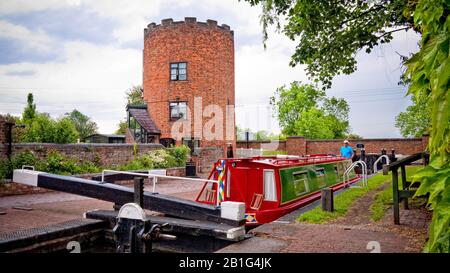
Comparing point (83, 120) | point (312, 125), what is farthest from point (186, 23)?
point (83, 120)

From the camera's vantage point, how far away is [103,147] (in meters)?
15.1

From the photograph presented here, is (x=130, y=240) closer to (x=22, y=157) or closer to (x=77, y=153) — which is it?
(x=22, y=157)

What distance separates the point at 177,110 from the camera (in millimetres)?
25359

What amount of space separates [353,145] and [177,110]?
47.5ft

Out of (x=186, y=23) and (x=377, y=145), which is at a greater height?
(x=186, y=23)

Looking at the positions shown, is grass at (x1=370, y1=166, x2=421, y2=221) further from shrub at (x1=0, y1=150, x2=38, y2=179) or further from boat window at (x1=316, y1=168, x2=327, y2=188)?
shrub at (x1=0, y1=150, x2=38, y2=179)

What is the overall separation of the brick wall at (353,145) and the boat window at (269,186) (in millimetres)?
21323

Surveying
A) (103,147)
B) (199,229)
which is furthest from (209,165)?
(199,229)

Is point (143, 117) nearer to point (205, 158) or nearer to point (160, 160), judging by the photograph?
point (205, 158)

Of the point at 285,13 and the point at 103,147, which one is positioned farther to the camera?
the point at 103,147

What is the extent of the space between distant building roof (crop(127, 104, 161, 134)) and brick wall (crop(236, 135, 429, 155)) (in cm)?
1129

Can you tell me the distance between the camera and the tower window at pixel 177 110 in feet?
82.9

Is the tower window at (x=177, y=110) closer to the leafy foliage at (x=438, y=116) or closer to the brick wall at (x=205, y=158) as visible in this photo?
the brick wall at (x=205, y=158)
